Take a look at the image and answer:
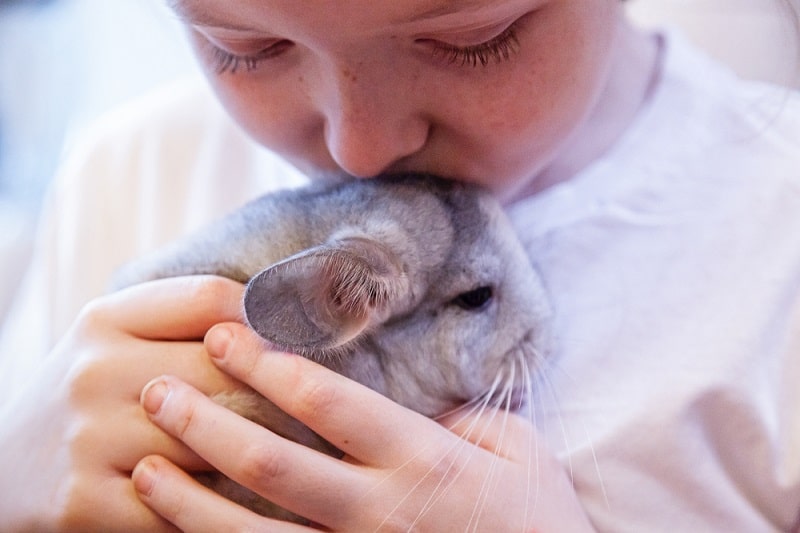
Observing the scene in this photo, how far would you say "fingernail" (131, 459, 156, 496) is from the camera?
93cm

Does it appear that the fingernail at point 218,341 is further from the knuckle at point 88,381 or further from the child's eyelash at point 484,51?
the child's eyelash at point 484,51

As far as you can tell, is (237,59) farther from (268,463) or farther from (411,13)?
(268,463)

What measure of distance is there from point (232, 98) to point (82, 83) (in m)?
0.79

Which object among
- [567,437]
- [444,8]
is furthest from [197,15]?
[567,437]

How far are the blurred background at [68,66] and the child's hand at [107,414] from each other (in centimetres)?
67

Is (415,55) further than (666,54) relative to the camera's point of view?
No

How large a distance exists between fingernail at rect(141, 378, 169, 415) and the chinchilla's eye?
39 centimetres

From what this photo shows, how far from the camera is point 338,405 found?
922 mm

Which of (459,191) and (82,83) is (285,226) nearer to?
(459,191)

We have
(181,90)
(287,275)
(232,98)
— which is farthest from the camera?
(181,90)

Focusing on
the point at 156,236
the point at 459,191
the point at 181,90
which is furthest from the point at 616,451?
the point at 181,90

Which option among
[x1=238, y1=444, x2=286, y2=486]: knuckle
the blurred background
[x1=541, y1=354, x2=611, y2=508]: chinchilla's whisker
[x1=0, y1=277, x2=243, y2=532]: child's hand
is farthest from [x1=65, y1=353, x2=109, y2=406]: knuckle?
the blurred background

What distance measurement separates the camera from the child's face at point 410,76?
82 cm

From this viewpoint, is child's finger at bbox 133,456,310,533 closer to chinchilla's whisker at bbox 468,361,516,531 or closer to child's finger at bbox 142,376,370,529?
child's finger at bbox 142,376,370,529
